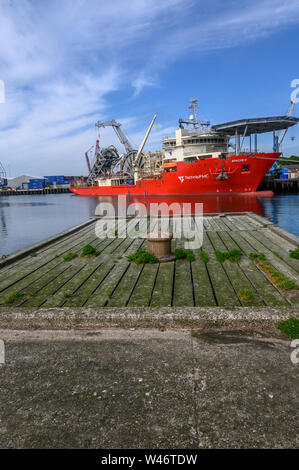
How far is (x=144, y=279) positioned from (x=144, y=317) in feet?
5.60

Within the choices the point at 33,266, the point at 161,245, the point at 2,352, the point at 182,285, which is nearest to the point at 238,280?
the point at 182,285

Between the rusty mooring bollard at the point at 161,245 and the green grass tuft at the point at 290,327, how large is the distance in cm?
327

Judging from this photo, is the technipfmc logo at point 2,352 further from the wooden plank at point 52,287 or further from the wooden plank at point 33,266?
the wooden plank at point 33,266

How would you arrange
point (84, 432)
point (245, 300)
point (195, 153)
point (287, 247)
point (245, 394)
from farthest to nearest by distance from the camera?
point (195, 153), point (287, 247), point (245, 300), point (245, 394), point (84, 432)

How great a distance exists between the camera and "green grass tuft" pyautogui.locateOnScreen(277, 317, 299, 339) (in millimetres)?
3621

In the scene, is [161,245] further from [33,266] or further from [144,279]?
[33,266]

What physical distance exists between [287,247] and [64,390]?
22.5 feet

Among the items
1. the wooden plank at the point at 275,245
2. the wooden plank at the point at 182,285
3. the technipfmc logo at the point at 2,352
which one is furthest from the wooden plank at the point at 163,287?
the wooden plank at the point at 275,245
